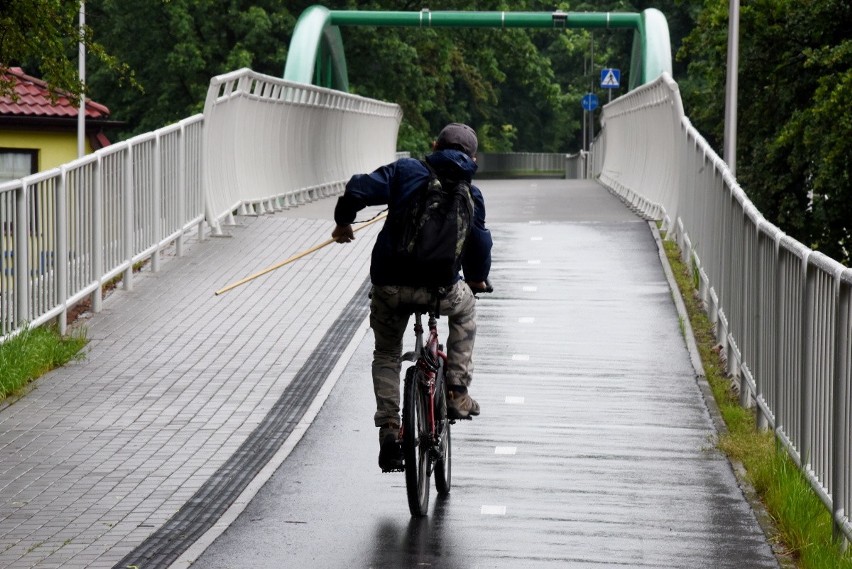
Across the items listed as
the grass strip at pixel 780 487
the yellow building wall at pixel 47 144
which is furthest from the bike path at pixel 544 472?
the yellow building wall at pixel 47 144

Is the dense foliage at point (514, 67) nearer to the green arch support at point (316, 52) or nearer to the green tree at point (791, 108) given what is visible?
the green tree at point (791, 108)

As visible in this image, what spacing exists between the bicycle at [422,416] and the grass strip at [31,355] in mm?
3796

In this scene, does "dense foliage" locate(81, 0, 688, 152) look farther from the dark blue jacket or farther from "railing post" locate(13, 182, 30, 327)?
the dark blue jacket

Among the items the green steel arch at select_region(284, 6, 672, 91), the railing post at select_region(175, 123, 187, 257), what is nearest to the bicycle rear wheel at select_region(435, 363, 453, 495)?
the railing post at select_region(175, 123, 187, 257)

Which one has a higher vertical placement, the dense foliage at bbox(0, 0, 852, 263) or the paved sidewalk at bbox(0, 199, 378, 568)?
the dense foliage at bbox(0, 0, 852, 263)

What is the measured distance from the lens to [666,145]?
2173 centimetres

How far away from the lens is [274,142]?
80.5ft

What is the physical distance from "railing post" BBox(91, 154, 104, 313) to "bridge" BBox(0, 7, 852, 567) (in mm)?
41

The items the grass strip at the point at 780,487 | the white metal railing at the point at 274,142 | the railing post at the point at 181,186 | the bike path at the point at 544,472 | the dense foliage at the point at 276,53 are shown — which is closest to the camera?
the grass strip at the point at 780,487

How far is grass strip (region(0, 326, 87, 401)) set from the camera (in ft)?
36.8

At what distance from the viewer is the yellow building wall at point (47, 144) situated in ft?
122

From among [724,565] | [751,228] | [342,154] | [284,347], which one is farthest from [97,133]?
[724,565]

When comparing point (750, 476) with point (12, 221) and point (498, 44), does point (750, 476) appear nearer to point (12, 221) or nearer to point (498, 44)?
point (12, 221)

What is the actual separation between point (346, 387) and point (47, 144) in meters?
28.0
